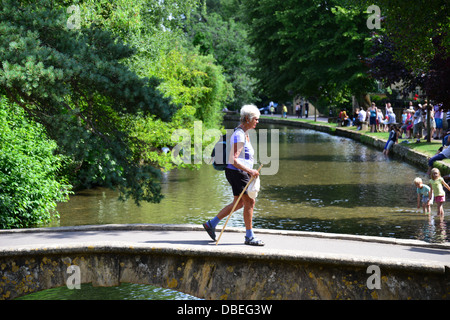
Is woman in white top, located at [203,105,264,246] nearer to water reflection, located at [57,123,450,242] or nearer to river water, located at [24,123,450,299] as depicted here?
river water, located at [24,123,450,299]

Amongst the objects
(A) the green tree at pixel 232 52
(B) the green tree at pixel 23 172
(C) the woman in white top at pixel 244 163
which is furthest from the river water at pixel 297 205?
(A) the green tree at pixel 232 52

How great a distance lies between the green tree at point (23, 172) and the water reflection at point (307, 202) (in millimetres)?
1229

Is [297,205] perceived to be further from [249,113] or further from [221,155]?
[249,113]

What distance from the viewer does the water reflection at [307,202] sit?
15125 mm

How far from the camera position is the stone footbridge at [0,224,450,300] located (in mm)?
8164

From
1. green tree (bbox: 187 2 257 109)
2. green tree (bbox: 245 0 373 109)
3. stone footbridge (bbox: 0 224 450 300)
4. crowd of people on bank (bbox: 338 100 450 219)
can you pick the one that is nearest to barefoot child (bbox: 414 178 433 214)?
crowd of people on bank (bbox: 338 100 450 219)

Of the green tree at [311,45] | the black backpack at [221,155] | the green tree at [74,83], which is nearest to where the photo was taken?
the black backpack at [221,155]

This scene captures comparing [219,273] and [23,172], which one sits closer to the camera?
[219,273]

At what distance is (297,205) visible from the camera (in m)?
18.0

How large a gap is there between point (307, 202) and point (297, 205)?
0.61 m

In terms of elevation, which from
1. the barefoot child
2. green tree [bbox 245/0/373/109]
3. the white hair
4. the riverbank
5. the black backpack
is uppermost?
green tree [bbox 245/0/373/109]

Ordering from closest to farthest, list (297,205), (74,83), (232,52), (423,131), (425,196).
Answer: (74,83) < (425,196) < (297,205) < (423,131) < (232,52)

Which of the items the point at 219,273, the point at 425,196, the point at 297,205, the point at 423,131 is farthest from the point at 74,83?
the point at 423,131

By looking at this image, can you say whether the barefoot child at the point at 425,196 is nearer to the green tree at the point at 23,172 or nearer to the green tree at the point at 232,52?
the green tree at the point at 23,172
